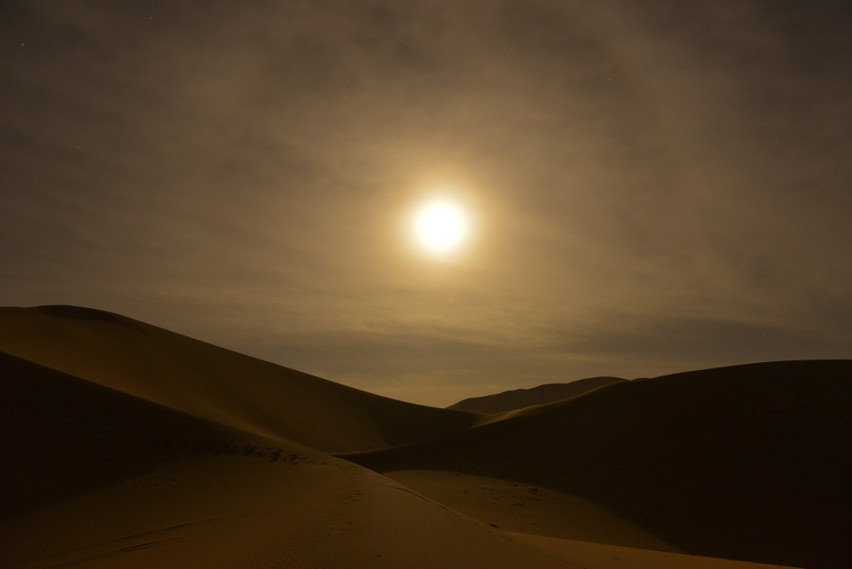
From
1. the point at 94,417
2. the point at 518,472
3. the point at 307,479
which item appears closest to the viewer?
the point at 307,479

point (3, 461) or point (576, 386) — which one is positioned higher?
point (576, 386)

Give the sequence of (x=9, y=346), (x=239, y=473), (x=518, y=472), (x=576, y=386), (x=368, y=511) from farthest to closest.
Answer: (x=576, y=386) → (x=9, y=346) → (x=518, y=472) → (x=239, y=473) → (x=368, y=511)

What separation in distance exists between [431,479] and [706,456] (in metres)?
11.5

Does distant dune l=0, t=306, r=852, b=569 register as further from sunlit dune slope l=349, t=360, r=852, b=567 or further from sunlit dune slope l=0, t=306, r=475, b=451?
sunlit dune slope l=0, t=306, r=475, b=451

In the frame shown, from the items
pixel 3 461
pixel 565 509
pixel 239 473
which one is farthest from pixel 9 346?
pixel 565 509

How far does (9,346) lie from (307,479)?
24.0m

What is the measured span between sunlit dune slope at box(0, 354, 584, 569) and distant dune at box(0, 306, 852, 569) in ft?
0.21

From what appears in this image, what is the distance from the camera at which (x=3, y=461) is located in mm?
14422

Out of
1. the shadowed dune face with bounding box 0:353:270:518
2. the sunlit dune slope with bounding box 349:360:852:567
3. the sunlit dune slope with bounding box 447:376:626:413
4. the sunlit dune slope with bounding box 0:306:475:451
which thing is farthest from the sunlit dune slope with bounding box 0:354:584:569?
the sunlit dune slope with bounding box 447:376:626:413

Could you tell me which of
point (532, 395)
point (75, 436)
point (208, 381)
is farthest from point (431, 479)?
point (532, 395)

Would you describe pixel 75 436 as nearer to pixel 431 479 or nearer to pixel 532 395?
pixel 431 479

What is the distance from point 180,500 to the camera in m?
12.9

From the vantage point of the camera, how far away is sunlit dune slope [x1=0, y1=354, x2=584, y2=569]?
310 inches

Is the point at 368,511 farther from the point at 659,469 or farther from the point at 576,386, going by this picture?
the point at 576,386
